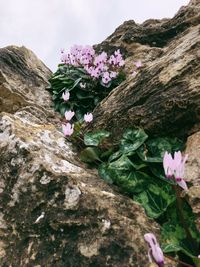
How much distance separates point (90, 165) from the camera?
3.57m

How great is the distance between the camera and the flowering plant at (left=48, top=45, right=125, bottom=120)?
5699mm

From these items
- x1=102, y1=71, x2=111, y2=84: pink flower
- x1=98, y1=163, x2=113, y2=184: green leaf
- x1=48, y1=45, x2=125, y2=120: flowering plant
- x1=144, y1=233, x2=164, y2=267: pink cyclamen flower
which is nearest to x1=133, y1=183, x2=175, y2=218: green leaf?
x1=98, y1=163, x2=113, y2=184: green leaf

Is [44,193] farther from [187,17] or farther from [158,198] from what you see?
[187,17]

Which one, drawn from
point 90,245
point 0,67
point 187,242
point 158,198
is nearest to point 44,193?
point 90,245

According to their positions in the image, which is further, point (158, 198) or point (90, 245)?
point (158, 198)

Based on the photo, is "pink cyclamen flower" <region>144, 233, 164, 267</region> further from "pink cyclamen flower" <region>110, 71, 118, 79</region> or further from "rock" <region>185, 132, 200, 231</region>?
"pink cyclamen flower" <region>110, 71, 118, 79</region>

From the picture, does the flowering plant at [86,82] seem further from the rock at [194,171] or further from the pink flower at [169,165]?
the pink flower at [169,165]

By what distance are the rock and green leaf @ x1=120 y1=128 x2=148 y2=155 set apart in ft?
1.17

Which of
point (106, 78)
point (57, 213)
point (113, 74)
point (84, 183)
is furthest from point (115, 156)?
point (113, 74)

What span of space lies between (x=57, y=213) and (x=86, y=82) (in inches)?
133

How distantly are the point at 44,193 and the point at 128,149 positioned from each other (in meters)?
0.79

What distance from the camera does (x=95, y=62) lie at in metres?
5.93

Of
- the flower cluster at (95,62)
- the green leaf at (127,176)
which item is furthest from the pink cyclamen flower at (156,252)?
the flower cluster at (95,62)

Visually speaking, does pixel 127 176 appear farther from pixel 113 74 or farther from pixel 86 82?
pixel 86 82
